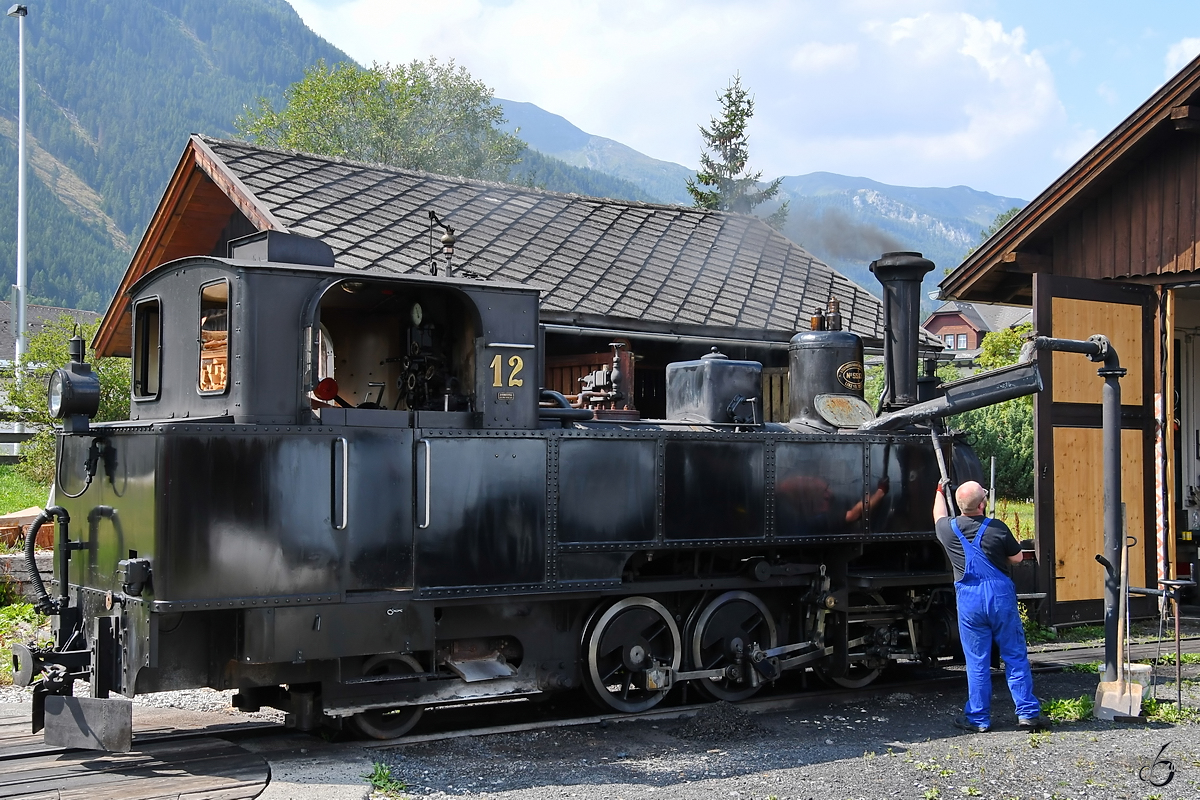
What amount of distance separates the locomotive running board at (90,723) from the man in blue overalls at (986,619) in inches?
197

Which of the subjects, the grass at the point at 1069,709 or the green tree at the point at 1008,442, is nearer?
the grass at the point at 1069,709

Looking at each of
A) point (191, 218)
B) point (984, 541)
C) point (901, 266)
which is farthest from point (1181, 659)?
→ point (191, 218)

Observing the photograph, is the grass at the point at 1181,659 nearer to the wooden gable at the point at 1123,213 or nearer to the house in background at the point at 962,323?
the wooden gable at the point at 1123,213

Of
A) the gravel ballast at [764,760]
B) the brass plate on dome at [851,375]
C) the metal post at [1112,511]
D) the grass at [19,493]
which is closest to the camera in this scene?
the gravel ballast at [764,760]

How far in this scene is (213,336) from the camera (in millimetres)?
6492

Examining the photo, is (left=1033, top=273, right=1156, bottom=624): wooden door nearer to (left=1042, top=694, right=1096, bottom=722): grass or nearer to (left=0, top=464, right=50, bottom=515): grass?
(left=1042, top=694, right=1096, bottom=722): grass

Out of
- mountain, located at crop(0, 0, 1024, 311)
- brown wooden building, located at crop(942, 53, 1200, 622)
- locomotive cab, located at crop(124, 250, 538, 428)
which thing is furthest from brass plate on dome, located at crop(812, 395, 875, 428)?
mountain, located at crop(0, 0, 1024, 311)

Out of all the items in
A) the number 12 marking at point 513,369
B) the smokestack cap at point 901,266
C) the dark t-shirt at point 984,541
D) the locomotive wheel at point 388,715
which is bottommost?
the locomotive wheel at point 388,715

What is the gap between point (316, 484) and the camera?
6.16 m

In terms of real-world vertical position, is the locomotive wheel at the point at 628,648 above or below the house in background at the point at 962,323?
below

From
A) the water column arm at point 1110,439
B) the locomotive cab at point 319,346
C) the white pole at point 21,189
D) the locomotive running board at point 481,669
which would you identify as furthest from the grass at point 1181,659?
the white pole at point 21,189

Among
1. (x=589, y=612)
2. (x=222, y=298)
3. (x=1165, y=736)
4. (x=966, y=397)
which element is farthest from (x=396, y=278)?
(x=1165, y=736)

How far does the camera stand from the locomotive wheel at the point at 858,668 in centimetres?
866

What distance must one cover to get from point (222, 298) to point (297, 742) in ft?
8.56
